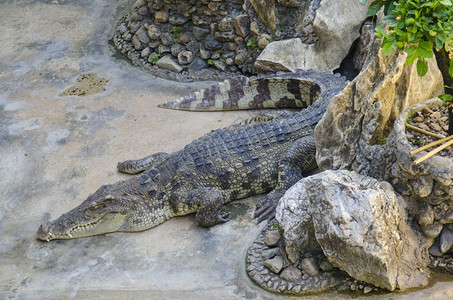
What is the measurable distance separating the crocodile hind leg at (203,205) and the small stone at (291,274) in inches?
40.3

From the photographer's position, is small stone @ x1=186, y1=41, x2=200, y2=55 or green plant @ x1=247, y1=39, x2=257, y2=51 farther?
small stone @ x1=186, y1=41, x2=200, y2=55

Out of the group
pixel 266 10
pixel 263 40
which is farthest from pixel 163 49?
pixel 266 10

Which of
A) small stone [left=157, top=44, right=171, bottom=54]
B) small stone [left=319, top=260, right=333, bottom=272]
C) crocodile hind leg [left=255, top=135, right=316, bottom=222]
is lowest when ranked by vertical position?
Result: small stone [left=319, top=260, right=333, bottom=272]

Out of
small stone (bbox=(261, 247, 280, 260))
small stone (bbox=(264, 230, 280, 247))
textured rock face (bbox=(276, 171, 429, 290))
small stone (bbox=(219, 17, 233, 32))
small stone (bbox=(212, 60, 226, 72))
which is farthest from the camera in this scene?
small stone (bbox=(212, 60, 226, 72))

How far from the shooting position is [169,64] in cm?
817

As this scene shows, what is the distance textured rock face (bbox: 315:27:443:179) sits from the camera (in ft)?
A: 15.3

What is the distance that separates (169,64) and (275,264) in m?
4.26

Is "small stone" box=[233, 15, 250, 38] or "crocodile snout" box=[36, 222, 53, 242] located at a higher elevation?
"small stone" box=[233, 15, 250, 38]

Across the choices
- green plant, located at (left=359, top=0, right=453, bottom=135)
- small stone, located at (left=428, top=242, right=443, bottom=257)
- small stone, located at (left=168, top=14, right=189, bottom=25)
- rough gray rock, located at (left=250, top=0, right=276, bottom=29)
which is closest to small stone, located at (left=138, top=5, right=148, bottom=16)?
small stone, located at (left=168, top=14, right=189, bottom=25)

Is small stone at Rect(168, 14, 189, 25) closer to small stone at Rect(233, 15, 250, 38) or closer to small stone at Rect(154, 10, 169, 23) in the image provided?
small stone at Rect(154, 10, 169, 23)

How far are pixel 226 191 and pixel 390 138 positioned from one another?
192cm

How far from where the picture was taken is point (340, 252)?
432 centimetres

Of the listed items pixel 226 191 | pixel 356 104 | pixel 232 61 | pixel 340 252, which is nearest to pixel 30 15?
pixel 232 61

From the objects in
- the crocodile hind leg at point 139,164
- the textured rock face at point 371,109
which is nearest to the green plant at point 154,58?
the crocodile hind leg at point 139,164
